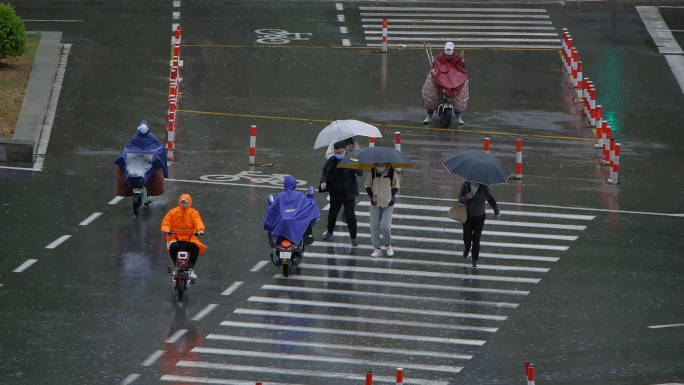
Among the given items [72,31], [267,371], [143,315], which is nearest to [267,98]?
[72,31]

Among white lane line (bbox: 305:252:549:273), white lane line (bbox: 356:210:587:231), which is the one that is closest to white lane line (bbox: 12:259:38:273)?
white lane line (bbox: 305:252:549:273)

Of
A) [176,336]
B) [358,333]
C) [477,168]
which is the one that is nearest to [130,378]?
[176,336]

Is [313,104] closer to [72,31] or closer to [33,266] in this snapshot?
[72,31]

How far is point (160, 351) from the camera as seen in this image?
51.1 ft

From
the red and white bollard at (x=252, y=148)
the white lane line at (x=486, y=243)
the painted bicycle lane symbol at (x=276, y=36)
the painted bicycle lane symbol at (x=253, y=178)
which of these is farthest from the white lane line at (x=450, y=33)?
the white lane line at (x=486, y=243)

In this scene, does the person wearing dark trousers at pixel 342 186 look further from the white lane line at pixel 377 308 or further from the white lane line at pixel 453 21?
the white lane line at pixel 453 21

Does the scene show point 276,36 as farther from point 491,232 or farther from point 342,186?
point 342,186

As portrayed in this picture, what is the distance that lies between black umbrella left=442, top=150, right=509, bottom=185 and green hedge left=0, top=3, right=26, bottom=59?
47.3ft

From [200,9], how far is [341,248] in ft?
63.0

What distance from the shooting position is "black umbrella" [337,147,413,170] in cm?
Answer: 1919

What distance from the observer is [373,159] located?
19.2 meters

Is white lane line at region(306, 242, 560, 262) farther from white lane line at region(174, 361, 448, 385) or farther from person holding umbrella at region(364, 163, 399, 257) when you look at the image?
white lane line at region(174, 361, 448, 385)

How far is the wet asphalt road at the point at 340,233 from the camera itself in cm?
1565

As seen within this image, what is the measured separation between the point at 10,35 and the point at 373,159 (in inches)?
545
